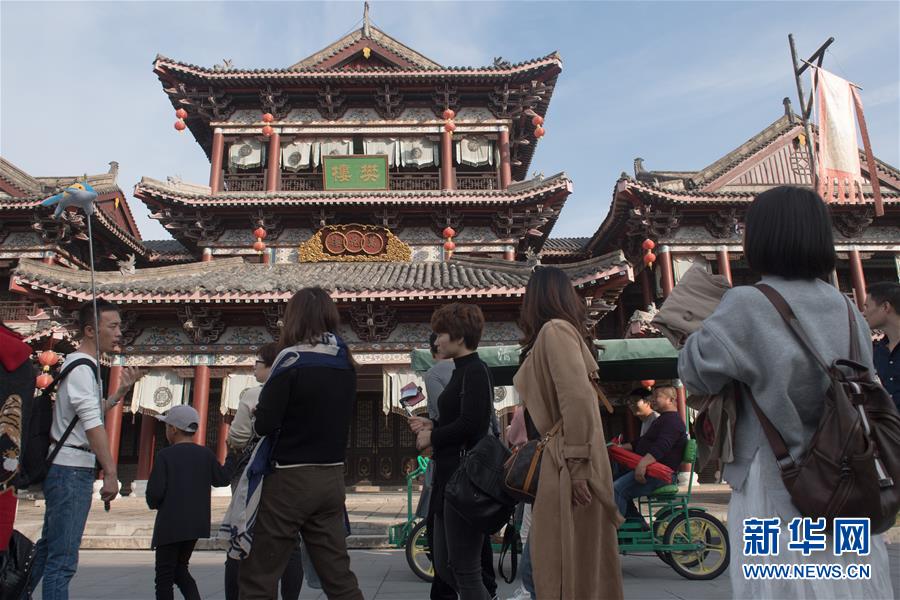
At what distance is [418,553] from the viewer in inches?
222

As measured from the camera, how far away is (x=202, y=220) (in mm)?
16203

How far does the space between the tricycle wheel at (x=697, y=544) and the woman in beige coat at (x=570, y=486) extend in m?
3.21

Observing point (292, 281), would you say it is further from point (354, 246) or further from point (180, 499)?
point (180, 499)

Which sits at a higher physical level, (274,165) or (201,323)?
(274,165)

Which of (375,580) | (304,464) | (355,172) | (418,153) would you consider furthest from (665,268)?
(304,464)

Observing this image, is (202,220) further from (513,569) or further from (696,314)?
(696,314)

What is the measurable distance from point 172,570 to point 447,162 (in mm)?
14826

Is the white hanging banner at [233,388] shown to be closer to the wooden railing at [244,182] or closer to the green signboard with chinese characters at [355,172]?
the green signboard with chinese characters at [355,172]

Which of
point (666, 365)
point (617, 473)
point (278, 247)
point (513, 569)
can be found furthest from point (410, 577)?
point (278, 247)

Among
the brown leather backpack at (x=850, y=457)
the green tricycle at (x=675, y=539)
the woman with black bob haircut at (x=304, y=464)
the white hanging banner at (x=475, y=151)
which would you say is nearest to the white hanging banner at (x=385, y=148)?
the white hanging banner at (x=475, y=151)

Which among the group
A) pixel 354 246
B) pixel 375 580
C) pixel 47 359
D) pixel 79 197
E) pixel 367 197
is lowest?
pixel 375 580

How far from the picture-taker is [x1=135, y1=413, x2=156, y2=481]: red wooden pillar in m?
13.0

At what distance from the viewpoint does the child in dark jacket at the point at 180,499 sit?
363cm

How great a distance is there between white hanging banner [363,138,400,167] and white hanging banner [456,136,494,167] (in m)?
1.78
